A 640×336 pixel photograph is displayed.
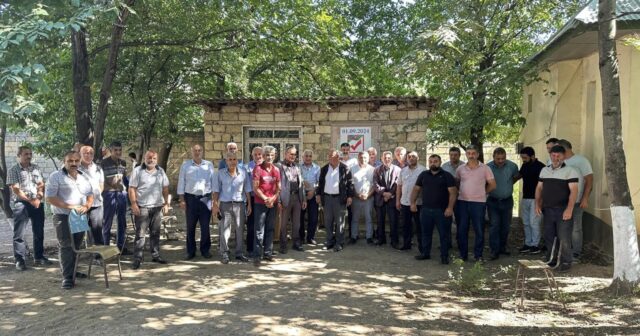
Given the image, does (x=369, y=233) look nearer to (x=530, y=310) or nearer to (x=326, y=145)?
(x=326, y=145)

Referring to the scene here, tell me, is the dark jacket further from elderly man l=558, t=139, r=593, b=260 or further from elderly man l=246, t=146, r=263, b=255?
elderly man l=558, t=139, r=593, b=260

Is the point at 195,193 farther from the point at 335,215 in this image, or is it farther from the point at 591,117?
the point at 591,117

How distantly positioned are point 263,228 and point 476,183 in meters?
3.24

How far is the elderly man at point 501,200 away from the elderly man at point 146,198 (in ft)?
16.6

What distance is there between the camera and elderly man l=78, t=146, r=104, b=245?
630 cm

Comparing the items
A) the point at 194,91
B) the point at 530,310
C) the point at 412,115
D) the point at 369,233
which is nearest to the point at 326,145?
the point at 412,115

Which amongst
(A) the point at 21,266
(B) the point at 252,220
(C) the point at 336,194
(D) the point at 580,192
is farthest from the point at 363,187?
(A) the point at 21,266

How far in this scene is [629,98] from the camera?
648cm

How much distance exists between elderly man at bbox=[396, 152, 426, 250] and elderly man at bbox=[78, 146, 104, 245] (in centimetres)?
457

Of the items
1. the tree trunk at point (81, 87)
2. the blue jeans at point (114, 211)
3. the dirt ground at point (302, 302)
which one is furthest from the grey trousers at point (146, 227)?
the tree trunk at point (81, 87)

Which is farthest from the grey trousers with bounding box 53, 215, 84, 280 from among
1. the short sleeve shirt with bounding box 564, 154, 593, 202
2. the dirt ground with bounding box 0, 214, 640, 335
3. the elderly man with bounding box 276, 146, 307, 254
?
the short sleeve shirt with bounding box 564, 154, 593, 202

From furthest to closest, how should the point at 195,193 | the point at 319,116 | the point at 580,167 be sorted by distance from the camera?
the point at 319,116 → the point at 195,193 → the point at 580,167

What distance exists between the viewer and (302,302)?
5.17 meters

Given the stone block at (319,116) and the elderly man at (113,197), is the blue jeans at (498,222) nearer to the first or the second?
the stone block at (319,116)
